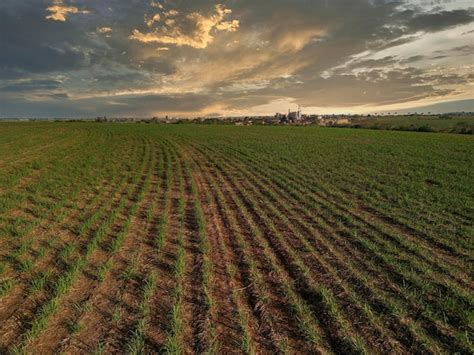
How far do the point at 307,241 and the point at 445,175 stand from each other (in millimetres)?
13211

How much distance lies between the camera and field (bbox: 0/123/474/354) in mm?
3891

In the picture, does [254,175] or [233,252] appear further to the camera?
[254,175]

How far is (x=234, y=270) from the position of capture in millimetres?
5672

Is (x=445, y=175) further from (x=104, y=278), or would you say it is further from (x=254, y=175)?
(x=104, y=278)

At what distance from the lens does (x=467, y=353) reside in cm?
369

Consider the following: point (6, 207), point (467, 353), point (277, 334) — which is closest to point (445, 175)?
point (467, 353)

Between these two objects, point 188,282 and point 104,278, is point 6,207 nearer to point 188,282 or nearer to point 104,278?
point 104,278

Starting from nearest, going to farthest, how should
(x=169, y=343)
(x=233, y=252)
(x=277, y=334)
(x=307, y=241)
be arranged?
(x=169, y=343), (x=277, y=334), (x=233, y=252), (x=307, y=241)

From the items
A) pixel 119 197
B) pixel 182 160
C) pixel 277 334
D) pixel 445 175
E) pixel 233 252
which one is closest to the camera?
pixel 277 334

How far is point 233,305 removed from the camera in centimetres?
455

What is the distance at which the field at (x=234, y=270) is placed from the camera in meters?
3.89

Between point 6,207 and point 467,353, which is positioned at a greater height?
point 6,207

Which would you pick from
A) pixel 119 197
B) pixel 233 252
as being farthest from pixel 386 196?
pixel 119 197

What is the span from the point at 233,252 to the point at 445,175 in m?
15.2
